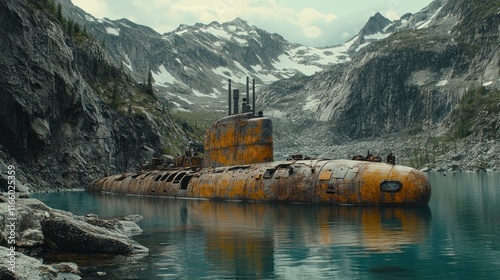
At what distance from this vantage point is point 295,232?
98.6ft

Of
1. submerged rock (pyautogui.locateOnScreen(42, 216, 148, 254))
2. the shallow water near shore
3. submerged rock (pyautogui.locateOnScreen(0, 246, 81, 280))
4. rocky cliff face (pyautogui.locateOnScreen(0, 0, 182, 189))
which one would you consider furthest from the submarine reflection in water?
rocky cliff face (pyautogui.locateOnScreen(0, 0, 182, 189))

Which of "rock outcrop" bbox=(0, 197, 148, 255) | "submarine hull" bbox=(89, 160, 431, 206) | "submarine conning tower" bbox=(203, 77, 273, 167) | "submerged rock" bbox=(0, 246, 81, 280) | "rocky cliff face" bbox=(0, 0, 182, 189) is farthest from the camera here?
"rocky cliff face" bbox=(0, 0, 182, 189)

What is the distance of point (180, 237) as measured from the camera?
2958 cm

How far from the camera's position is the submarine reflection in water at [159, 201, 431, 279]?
22.7m

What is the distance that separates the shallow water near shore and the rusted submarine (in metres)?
1.46

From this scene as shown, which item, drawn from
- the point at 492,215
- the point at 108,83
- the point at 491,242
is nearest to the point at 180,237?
the point at 491,242

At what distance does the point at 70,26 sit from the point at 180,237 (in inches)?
4379

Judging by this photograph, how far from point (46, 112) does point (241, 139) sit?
39.3m

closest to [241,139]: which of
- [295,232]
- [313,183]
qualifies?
[313,183]

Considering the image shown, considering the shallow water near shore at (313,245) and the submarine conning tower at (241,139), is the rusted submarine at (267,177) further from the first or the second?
the shallow water near shore at (313,245)

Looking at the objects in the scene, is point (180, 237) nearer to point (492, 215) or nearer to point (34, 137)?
point (492, 215)

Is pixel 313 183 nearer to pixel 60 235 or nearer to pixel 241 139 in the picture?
pixel 241 139

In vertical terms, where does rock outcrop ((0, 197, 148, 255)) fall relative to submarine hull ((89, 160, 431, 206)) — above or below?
below

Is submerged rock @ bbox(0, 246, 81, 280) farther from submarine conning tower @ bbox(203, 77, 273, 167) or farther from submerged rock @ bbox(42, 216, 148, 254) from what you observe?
submarine conning tower @ bbox(203, 77, 273, 167)
